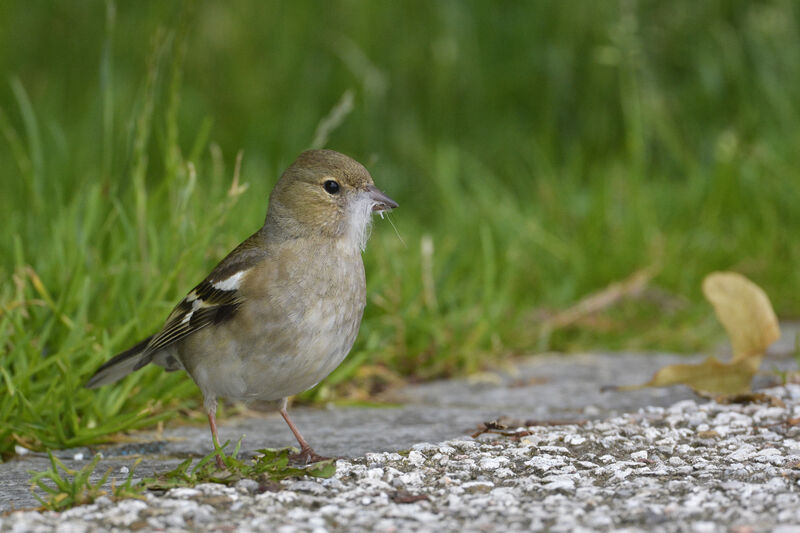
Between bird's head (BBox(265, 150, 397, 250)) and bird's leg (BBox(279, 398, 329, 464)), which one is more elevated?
bird's head (BBox(265, 150, 397, 250))

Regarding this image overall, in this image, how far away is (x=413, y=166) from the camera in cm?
784

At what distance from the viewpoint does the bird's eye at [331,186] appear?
3570mm

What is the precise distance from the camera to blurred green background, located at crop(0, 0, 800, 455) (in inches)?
162

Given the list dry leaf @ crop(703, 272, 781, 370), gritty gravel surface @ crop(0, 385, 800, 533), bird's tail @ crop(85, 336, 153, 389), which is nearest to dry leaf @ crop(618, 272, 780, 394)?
dry leaf @ crop(703, 272, 781, 370)

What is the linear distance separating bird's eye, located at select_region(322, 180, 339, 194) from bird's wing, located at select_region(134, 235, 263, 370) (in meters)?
0.31

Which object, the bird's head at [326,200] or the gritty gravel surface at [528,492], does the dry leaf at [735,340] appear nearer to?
the gritty gravel surface at [528,492]

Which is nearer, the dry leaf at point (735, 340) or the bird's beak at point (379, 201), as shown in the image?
the bird's beak at point (379, 201)

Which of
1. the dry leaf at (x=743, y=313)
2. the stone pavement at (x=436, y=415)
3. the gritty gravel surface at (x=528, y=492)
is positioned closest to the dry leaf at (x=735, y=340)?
the dry leaf at (x=743, y=313)

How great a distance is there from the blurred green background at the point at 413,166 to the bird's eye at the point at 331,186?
0.73m

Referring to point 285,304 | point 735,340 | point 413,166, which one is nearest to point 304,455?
point 285,304

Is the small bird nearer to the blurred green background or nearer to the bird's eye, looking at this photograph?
the bird's eye

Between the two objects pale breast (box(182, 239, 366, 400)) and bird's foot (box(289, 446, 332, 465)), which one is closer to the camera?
bird's foot (box(289, 446, 332, 465))

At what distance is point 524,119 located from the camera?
26.3ft

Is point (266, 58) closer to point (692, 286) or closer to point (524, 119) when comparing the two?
point (524, 119)
